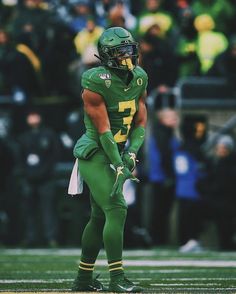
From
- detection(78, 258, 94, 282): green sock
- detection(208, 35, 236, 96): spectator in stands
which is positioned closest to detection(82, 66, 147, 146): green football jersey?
detection(78, 258, 94, 282): green sock

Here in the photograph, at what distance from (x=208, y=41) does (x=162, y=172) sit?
2360 mm

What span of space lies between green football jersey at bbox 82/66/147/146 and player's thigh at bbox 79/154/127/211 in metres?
0.21

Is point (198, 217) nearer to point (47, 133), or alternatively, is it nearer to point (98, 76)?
point (47, 133)

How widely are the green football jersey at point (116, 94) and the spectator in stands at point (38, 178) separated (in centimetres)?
825

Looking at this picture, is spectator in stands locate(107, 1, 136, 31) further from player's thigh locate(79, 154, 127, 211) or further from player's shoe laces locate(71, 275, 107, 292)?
player's shoe laces locate(71, 275, 107, 292)

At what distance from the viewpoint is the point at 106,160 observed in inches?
372

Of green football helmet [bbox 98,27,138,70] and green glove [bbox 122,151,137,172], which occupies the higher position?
green football helmet [bbox 98,27,138,70]

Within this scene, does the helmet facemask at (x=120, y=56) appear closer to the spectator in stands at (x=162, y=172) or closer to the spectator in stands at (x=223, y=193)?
the spectator in stands at (x=223, y=193)

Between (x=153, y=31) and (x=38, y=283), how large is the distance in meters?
8.77

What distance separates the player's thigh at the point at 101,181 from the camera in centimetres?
922

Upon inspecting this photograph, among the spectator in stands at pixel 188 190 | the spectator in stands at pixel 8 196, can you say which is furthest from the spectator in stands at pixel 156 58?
the spectator in stands at pixel 8 196

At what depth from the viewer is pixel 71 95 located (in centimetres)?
1927

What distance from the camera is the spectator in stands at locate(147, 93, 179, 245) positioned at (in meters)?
17.9

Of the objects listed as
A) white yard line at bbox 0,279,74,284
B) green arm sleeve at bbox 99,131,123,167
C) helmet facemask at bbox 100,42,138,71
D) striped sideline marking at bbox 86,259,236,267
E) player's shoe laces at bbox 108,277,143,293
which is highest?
helmet facemask at bbox 100,42,138,71
